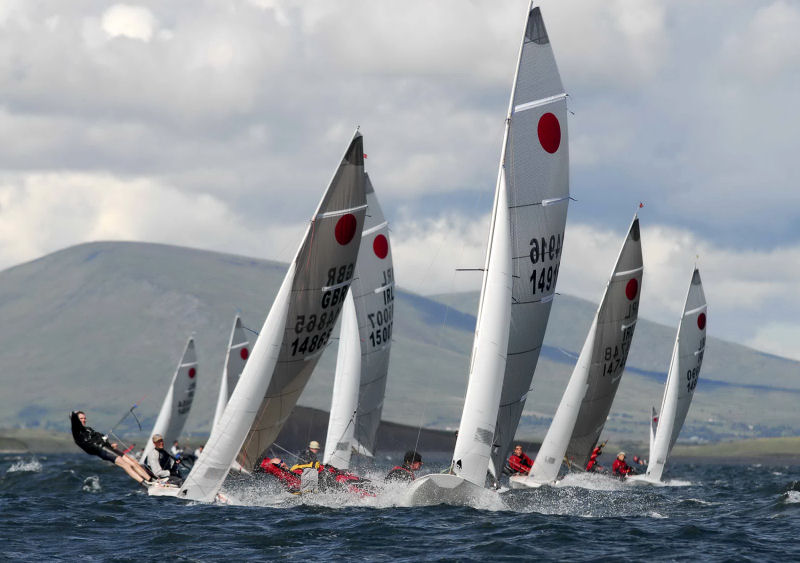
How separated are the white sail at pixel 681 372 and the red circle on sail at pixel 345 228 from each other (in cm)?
2168

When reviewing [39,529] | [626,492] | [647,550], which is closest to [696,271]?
[626,492]

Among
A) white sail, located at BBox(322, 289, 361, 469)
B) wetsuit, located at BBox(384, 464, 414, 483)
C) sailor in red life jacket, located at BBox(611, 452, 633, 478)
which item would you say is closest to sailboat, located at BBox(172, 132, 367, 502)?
wetsuit, located at BBox(384, 464, 414, 483)

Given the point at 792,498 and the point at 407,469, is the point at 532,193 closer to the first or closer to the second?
the point at 407,469

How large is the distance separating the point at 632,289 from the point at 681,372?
336 inches

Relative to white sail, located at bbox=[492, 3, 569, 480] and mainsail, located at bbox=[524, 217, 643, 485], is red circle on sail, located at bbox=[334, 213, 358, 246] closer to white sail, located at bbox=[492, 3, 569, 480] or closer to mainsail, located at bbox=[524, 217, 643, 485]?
white sail, located at bbox=[492, 3, 569, 480]

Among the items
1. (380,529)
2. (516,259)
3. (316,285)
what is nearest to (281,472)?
(316,285)

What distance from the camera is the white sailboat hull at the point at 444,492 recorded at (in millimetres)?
25625

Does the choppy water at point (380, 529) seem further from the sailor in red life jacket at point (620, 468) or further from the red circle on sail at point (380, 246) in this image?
the sailor in red life jacket at point (620, 468)

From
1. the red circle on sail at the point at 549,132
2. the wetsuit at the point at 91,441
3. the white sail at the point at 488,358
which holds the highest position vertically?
the red circle on sail at the point at 549,132

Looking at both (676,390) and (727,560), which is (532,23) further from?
(676,390)

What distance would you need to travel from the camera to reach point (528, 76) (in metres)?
26.7

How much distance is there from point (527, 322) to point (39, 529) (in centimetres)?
1213

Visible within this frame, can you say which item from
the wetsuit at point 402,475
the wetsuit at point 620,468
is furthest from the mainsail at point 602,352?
the wetsuit at point 402,475

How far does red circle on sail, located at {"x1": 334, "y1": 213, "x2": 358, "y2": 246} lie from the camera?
2820 cm
